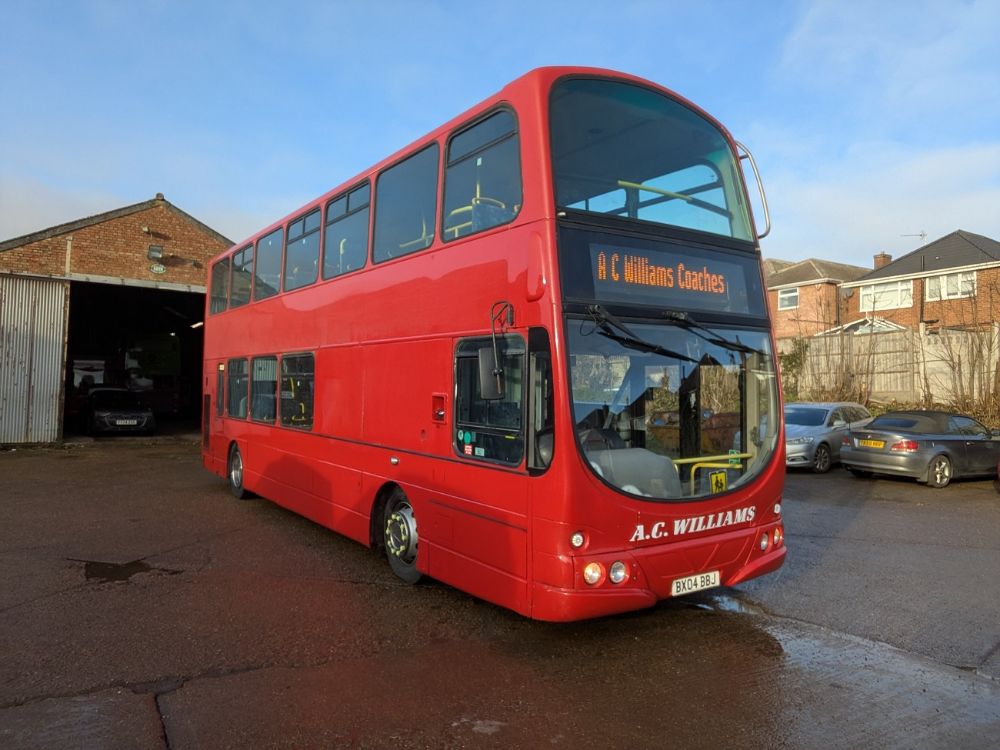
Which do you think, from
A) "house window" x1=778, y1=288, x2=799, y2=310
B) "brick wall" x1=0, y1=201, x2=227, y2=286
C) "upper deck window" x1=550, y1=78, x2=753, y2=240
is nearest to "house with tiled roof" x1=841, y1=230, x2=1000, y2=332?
"house window" x1=778, y1=288, x2=799, y2=310

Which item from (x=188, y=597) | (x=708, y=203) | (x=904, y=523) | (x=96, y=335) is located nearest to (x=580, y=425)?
(x=708, y=203)

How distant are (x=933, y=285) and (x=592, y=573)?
33.7m

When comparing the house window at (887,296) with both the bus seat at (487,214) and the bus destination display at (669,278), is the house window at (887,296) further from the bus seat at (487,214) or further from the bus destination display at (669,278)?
the bus seat at (487,214)

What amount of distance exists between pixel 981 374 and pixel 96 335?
104ft

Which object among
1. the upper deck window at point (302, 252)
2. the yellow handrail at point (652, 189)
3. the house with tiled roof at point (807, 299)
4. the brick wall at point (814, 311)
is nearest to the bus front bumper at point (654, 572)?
the yellow handrail at point (652, 189)

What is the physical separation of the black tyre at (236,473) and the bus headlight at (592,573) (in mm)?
7541

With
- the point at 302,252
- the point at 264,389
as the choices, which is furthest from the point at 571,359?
the point at 264,389

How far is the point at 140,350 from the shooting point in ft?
98.2

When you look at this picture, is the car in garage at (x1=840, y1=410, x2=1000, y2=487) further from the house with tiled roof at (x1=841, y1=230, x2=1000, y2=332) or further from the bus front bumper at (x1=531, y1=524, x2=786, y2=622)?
the house with tiled roof at (x1=841, y1=230, x2=1000, y2=332)

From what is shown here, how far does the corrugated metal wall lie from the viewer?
17688 mm

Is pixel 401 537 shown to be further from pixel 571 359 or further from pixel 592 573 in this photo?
pixel 571 359

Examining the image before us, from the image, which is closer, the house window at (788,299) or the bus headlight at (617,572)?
the bus headlight at (617,572)

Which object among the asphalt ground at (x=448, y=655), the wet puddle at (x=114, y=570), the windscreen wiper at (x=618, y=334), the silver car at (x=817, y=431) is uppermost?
the windscreen wiper at (x=618, y=334)

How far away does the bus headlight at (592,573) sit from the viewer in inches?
169
